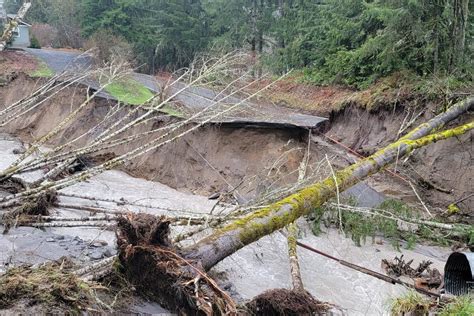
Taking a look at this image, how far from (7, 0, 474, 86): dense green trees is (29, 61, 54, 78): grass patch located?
9.12ft

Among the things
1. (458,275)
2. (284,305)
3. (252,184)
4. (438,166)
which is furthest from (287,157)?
(284,305)

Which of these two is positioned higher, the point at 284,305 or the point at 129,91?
the point at 284,305

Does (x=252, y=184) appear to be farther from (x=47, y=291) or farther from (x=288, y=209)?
(x=47, y=291)

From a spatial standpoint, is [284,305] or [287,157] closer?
[284,305]

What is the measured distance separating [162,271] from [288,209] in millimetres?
1830

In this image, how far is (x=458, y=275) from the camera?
6.02 metres

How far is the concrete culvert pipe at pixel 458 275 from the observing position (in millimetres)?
5769

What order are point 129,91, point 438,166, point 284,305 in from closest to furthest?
1. point 284,305
2. point 438,166
3. point 129,91

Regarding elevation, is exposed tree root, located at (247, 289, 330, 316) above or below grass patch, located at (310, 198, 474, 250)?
above

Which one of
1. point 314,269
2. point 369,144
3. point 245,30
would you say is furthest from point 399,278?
point 245,30

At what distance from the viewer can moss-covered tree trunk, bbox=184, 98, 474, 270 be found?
4410 mm

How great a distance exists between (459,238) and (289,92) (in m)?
11.3

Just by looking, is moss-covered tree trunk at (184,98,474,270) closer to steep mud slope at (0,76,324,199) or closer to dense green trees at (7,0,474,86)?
steep mud slope at (0,76,324,199)

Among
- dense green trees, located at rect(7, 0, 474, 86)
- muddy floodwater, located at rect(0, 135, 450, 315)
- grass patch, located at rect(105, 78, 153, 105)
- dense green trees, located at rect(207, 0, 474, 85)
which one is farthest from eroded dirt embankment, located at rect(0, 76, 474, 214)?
muddy floodwater, located at rect(0, 135, 450, 315)
